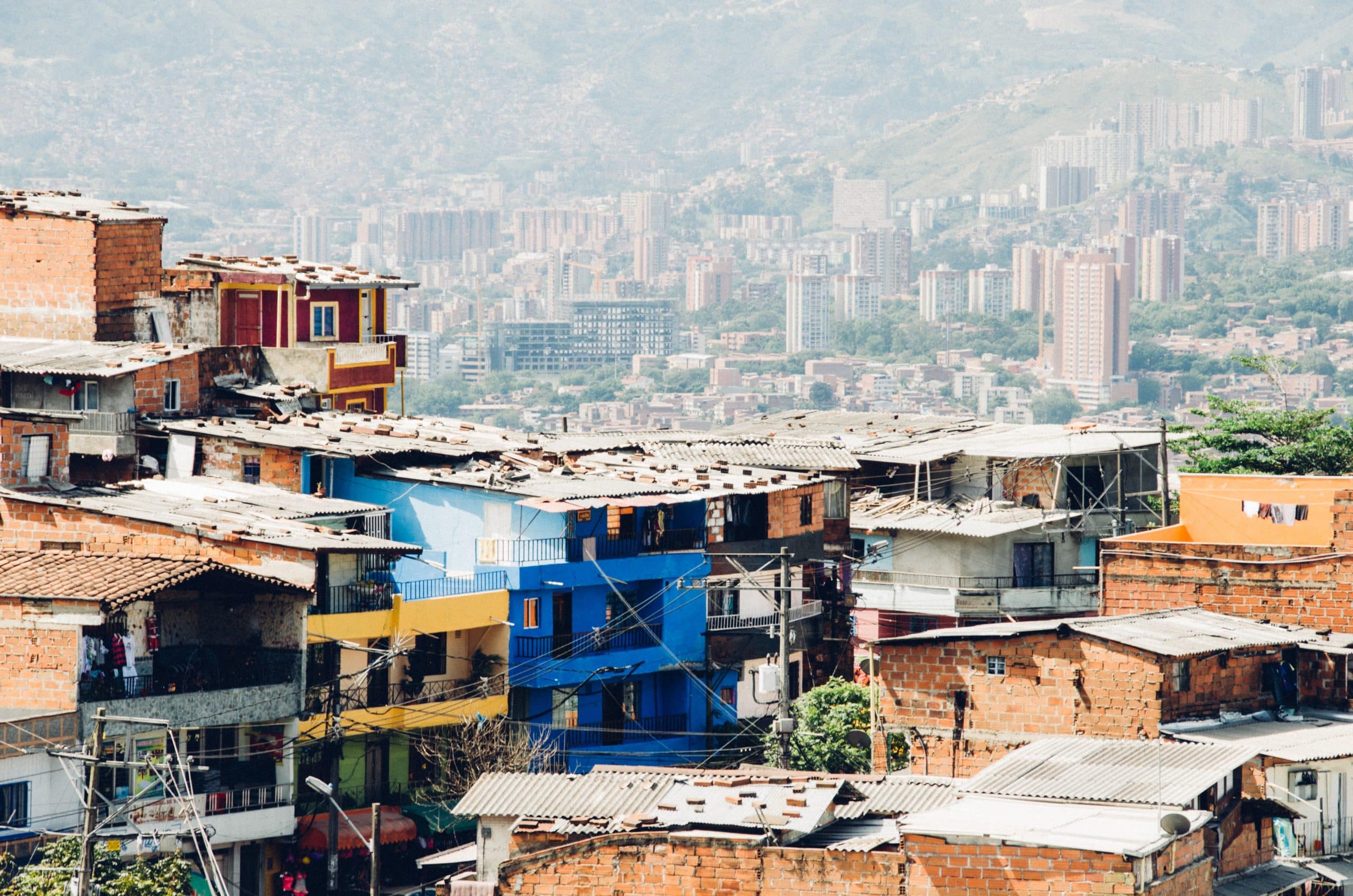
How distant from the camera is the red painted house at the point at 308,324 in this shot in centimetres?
4912

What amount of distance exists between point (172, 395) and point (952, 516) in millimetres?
16964

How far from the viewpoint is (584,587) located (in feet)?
129

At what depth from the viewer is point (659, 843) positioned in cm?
2436

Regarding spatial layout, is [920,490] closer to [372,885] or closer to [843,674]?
[843,674]

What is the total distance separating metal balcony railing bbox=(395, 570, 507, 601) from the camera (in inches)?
1494

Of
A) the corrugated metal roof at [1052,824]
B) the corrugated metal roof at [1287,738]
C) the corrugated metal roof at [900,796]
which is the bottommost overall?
the corrugated metal roof at [900,796]

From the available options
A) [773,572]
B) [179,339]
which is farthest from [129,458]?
[773,572]

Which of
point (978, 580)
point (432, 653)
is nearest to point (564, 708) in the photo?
point (432, 653)

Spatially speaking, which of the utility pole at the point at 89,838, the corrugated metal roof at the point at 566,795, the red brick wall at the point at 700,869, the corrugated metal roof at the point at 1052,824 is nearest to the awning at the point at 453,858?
the corrugated metal roof at the point at 566,795

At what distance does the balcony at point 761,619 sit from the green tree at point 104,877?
1617 cm

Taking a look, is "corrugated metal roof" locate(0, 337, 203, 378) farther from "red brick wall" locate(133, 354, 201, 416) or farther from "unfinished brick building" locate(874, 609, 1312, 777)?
"unfinished brick building" locate(874, 609, 1312, 777)

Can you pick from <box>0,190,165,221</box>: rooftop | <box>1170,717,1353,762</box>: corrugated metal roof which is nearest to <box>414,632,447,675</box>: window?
<box>1170,717,1353,762</box>: corrugated metal roof

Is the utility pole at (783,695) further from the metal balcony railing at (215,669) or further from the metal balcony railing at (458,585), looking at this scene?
the metal balcony railing at (215,669)

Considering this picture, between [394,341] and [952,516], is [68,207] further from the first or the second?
[952,516]
